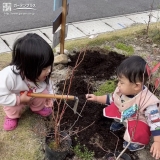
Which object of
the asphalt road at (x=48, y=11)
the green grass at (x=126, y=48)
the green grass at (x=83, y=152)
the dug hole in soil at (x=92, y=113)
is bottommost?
the green grass at (x=83, y=152)

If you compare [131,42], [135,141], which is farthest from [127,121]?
[131,42]

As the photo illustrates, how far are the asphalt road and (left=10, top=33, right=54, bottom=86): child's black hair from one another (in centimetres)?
271

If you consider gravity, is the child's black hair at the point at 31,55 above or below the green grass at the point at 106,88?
above

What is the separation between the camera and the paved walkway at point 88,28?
4.90m

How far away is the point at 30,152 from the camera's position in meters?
2.86

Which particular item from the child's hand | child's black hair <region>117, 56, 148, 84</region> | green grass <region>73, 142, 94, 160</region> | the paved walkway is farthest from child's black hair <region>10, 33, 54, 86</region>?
the paved walkway

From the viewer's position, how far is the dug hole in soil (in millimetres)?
2979

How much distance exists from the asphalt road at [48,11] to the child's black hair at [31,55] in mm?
2707

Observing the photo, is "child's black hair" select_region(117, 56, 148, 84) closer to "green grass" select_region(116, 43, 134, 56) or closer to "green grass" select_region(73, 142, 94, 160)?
"green grass" select_region(73, 142, 94, 160)

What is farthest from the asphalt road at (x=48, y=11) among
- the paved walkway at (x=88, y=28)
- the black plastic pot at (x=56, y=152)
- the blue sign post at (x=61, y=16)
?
the black plastic pot at (x=56, y=152)

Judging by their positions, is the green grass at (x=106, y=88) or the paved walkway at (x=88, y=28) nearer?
the green grass at (x=106, y=88)

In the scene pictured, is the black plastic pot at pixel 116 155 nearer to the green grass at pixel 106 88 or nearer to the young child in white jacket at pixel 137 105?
the young child in white jacket at pixel 137 105

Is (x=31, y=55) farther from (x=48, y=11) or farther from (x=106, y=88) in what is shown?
(x=48, y=11)

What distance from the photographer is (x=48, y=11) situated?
617 cm
